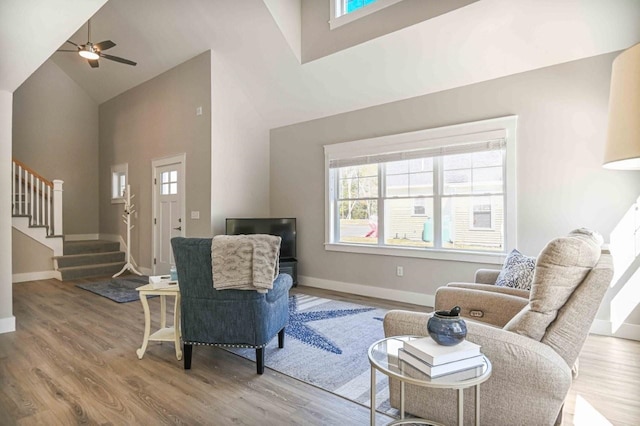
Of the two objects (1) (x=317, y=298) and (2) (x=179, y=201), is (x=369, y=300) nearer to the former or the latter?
(1) (x=317, y=298)

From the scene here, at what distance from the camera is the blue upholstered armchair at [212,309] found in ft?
8.27

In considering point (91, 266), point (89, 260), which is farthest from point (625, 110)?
point (89, 260)

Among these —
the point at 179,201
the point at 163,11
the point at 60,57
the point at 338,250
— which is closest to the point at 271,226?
the point at 338,250

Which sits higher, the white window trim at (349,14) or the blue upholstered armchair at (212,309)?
the white window trim at (349,14)

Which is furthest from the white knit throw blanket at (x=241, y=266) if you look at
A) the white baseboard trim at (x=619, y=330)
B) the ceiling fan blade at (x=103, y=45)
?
the ceiling fan blade at (x=103, y=45)

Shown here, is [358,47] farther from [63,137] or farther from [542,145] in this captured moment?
[63,137]

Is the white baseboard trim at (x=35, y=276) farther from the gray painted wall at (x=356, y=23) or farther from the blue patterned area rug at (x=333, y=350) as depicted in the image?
the gray painted wall at (x=356, y=23)

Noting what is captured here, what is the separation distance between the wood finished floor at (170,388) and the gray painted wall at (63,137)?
17.0ft

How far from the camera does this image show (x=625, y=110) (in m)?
1.39

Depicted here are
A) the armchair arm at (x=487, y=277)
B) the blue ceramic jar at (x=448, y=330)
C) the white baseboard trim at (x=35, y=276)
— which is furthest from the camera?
the white baseboard trim at (x=35, y=276)

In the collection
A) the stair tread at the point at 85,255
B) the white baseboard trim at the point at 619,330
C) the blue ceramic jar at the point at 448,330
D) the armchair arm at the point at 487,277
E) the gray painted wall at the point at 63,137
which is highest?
the gray painted wall at the point at 63,137

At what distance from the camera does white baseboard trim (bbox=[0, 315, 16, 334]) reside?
349cm

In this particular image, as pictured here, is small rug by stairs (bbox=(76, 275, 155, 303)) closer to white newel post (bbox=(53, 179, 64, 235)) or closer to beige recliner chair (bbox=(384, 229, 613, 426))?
white newel post (bbox=(53, 179, 64, 235))

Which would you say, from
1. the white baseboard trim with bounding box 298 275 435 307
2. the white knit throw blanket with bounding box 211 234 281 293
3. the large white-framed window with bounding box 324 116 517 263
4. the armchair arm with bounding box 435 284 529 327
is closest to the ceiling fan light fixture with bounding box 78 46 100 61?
the large white-framed window with bounding box 324 116 517 263
